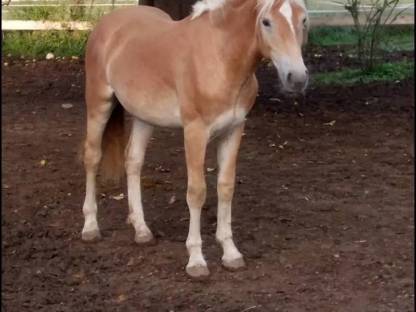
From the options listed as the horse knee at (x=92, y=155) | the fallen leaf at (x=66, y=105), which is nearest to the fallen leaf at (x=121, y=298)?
the horse knee at (x=92, y=155)

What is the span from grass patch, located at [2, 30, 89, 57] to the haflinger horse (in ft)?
21.9

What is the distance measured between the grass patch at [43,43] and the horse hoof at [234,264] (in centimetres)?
747

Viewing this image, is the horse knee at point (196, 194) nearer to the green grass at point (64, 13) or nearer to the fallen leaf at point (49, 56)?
the fallen leaf at point (49, 56)

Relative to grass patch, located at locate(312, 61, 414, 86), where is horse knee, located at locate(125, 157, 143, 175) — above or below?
above

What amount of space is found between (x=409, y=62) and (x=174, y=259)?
6693 millimetres

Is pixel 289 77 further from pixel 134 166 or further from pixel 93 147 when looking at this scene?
pixel 93 147

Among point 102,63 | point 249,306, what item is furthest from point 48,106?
point 249,306

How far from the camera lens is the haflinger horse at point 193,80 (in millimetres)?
3779

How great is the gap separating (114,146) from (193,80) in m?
1.15

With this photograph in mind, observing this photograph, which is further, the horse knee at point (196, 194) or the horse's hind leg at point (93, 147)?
the horse's hind leg at point (93, 147)

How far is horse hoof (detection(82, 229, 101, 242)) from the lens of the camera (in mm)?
4789

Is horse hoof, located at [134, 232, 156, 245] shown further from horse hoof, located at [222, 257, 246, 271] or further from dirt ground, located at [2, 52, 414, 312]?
horse hoof, located at [222, 257, 246, 271]

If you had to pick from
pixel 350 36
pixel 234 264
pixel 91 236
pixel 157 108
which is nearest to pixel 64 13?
pixel 350 36

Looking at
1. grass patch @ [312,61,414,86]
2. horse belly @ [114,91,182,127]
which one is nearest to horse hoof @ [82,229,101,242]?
horse belly @ [114,91,182,127]
